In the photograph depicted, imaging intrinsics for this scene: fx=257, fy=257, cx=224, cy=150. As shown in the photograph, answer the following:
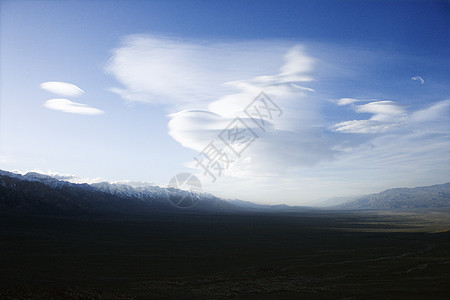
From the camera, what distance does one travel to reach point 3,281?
2302 centimetres

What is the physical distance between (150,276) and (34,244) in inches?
1237

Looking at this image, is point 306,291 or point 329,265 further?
point 329,265

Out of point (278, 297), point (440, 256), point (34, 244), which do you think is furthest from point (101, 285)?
point (440, 256)

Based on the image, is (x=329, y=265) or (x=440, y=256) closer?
(x=329, y=265)

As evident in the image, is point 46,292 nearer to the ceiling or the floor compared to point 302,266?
nearer to the ceiling

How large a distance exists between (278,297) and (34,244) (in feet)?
147

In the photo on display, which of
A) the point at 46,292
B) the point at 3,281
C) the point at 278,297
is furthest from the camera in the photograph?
the point at 3,281

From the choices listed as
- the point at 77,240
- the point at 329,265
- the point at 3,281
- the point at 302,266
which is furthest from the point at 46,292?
the point at 77,240

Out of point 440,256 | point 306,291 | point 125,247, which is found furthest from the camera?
point 125,247

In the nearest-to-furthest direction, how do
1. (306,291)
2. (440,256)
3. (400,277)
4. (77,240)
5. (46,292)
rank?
(46,292)
(306,291)
(400,277)
(440,256)
(77,240)

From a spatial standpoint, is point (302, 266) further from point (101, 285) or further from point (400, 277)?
point (101, 285)

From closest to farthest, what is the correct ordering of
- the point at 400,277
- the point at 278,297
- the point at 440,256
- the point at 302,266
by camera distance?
1. the point at 278,297
2. the point at 400,277
3. the point at 302,266
4. the point at 440,256

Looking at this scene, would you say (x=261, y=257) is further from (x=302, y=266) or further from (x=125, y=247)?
(x=125, y=247)

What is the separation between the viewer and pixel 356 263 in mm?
31844
